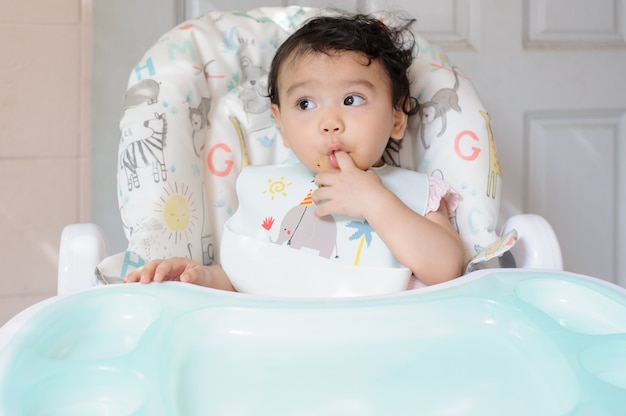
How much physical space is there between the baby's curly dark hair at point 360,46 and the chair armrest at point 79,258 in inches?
13.3

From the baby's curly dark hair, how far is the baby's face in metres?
0.01

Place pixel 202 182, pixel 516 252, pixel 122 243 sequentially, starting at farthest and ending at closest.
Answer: pixel 122 243, pixel 202 182, pixel 516 252

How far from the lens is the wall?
1.38 metres

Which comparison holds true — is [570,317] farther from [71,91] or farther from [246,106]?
[71,91]

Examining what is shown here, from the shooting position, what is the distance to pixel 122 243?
4.54ft

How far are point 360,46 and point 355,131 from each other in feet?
0.40

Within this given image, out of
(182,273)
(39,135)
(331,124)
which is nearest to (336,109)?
(331,124)

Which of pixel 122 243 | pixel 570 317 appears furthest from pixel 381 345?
pixel 122 243

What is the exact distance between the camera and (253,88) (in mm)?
1039

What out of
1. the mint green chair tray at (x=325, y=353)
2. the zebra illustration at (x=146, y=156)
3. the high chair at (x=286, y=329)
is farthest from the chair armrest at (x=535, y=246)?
the zebra illustration at (x=146, y=156)

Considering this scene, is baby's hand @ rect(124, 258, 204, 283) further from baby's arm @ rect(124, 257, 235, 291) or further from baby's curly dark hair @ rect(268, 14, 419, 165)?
baby's curly dark hair @ rect(268, 14, 419, 165)

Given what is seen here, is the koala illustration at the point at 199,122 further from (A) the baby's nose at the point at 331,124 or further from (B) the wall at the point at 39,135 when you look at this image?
(B) the wall at the point at 39,135

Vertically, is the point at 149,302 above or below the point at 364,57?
below

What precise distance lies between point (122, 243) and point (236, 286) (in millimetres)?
561
